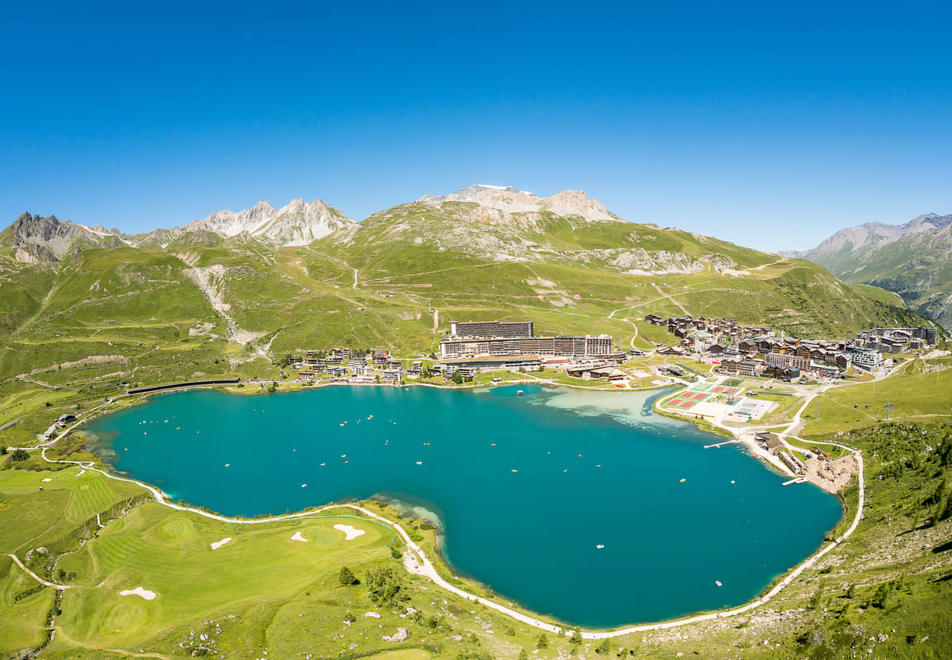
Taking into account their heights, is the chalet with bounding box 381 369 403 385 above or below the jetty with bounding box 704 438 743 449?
above

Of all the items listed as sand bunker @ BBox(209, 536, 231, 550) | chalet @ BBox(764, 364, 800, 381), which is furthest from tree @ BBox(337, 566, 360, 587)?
chalet @ BBox(764, 364, 800, 381)

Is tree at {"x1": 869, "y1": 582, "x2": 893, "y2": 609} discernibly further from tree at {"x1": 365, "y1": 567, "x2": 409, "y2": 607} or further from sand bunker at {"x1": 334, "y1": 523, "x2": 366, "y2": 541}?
sand bunker at {"x1": 334, "y1": 523, "x2": 366, "y2": 541}

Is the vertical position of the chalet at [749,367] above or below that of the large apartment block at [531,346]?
below

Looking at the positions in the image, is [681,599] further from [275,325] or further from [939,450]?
[275,325]

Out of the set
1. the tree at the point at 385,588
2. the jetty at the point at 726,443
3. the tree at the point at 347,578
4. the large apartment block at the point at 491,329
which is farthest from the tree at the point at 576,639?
the large apartment block at the point at 491,329

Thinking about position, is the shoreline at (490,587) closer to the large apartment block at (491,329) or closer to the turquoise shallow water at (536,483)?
the turquoise shallow water at (536,483)
